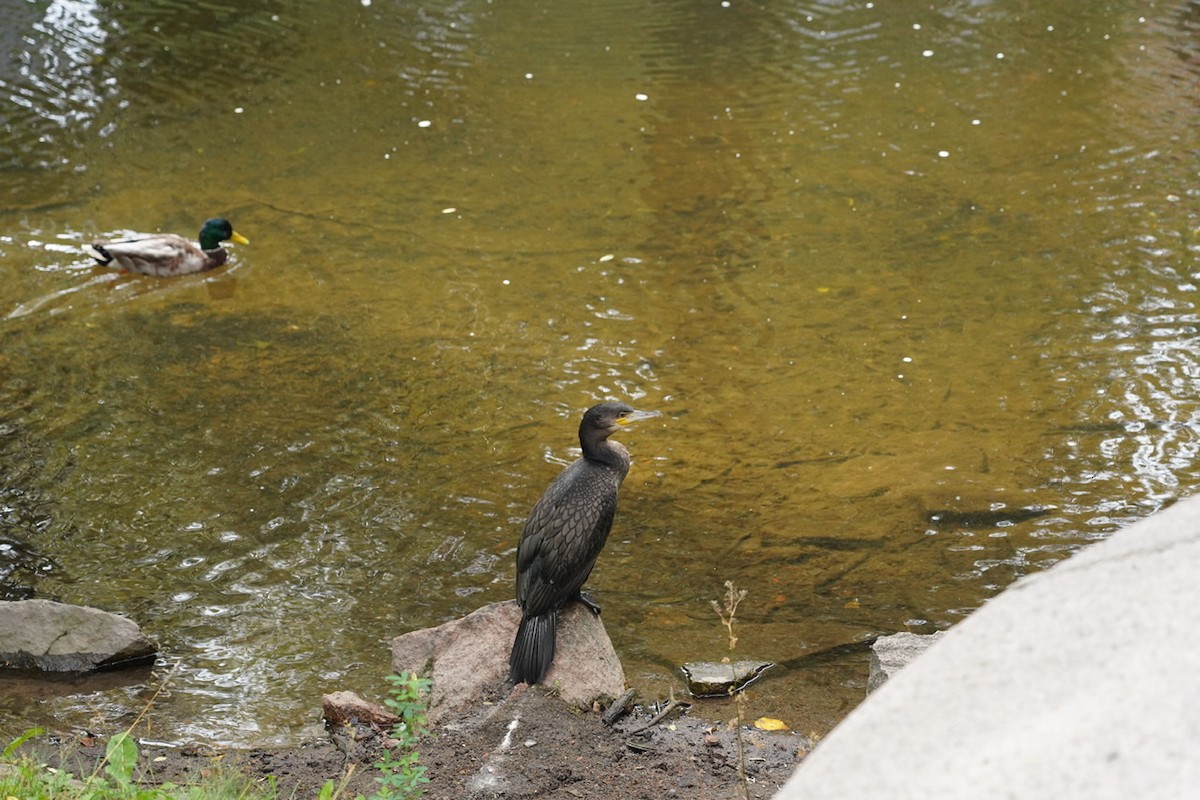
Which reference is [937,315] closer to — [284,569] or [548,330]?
[548,330]

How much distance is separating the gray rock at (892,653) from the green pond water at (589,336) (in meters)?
0.32

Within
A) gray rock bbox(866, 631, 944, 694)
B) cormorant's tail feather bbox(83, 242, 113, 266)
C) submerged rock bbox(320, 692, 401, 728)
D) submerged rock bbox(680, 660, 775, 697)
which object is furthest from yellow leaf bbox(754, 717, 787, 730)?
cormorant's tail feather bbox(83, 242, 113, 266)

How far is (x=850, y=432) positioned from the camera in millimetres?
7027

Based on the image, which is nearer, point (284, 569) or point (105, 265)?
point (284, 569)

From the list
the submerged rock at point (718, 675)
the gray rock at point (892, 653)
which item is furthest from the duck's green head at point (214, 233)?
the gray rock at point (892, 653)

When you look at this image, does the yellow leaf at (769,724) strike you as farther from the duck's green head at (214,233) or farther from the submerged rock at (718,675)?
the duck's green head at (214,233)

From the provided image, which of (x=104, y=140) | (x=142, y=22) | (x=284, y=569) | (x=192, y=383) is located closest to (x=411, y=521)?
(x=284, y=569)

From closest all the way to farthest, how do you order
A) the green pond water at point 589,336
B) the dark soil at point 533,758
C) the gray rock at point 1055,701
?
the gray rock at point 1055,701 → the dark soil at point 533,758 → the green pond water at point 589,336

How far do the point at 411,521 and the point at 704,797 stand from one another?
8.74ft

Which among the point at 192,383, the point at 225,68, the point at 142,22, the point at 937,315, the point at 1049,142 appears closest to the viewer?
the point at 192,383

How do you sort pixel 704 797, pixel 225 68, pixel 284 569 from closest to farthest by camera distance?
pixel 704 797, pixel 284 569, pixel 225 68

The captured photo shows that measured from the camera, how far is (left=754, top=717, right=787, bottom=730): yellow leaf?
4719 mm

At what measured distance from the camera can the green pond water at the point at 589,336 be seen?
573cm

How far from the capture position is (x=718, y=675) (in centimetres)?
501
